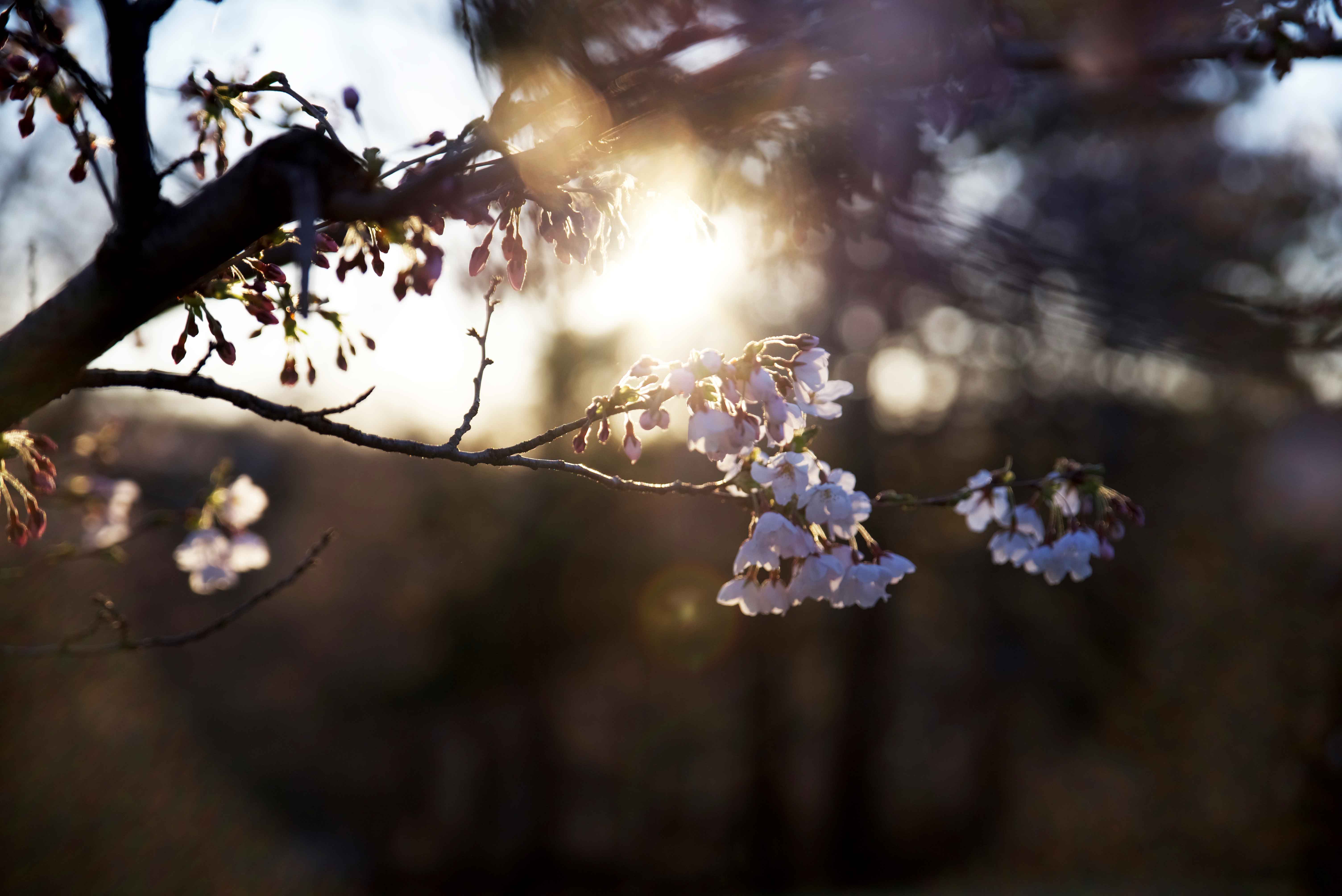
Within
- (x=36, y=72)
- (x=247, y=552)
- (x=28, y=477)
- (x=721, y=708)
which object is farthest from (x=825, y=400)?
(x=721, y=708)

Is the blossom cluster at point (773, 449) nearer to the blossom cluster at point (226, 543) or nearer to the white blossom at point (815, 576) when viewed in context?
the white blossom at point (815, 576)

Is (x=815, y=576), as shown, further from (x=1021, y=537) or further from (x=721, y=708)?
(x=721, y=708)

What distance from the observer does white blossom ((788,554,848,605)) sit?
1.50 m

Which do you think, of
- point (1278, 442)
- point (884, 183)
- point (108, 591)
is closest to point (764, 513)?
point (884, 183)

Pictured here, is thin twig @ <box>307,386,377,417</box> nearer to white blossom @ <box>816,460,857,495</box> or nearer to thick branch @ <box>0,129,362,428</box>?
thick branch @ <box>0,129,362,428</box>

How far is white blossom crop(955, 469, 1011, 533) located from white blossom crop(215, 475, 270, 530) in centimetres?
237

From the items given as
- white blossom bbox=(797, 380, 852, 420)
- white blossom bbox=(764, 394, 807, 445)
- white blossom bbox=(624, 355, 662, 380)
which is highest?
white blossom bbox=(624, 355, 662, 380)

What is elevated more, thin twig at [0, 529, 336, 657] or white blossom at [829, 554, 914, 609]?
thin twig at [0, 529, 336, 657]

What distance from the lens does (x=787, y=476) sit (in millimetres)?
1448

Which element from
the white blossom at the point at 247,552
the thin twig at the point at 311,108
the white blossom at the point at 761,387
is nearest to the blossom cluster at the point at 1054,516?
the white blossom at the point at 761,387

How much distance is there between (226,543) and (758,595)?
2129mm

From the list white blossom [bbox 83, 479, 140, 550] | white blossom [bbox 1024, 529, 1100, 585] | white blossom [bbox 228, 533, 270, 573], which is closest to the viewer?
white blossom [bbox 1024, 529, 1100, 585]

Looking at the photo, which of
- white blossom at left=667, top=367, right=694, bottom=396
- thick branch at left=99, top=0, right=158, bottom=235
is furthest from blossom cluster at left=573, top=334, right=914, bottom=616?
thick branch at left=99, top=0, right=158, bottom=235

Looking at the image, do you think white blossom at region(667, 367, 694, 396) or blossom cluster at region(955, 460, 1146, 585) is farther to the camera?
blossom cluster at region(955, 460, 1146, 585)
